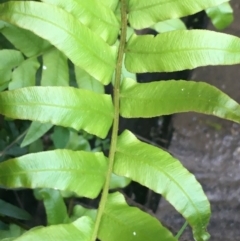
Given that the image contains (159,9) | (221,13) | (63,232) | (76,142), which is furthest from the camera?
(76,142)

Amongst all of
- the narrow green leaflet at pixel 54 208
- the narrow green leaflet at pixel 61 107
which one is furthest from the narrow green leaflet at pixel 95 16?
the narrow green leaflet at pixel 54 208

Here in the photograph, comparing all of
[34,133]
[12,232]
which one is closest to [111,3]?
[34,133]

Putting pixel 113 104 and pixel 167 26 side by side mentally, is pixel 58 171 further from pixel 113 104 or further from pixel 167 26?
pixel 167 26

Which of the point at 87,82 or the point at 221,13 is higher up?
the point at 221,13

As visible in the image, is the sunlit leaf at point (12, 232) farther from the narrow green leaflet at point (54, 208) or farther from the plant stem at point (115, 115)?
the plant stem at point (115, 115)

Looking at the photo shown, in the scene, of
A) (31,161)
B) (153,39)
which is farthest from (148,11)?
(31,161)

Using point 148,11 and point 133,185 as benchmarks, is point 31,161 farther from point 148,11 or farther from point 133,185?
point 133,185
